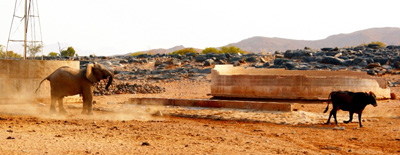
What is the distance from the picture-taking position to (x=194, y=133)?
9.91m

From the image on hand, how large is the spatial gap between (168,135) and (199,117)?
4285 mm

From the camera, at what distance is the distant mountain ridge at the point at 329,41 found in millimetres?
156975

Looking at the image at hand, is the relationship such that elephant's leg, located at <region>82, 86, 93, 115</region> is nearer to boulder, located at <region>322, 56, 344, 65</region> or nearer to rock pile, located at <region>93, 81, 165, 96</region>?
rock pile, located at <region>93, 81, 165, 96</region>

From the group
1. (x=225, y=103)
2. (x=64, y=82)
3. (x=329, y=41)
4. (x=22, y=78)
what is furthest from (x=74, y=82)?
(x=329, y=41)

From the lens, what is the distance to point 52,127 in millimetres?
10242

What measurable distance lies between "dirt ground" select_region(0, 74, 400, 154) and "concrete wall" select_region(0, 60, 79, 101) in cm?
59

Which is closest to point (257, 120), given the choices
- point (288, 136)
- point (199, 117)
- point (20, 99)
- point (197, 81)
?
point (199, 117)

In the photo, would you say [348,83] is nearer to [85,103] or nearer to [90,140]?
[85,103]

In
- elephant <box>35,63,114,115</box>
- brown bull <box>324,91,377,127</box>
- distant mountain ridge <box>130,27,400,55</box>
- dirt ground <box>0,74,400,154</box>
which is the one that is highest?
distant mountain ridge <box>130,27,400,55</box>

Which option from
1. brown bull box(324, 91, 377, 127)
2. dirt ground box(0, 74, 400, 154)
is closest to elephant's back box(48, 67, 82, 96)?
dirt ground box(0, 74, 400, 154)

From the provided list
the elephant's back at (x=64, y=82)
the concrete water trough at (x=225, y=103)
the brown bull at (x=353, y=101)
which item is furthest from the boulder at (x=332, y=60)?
the elephant's back at (x=64, y=82)

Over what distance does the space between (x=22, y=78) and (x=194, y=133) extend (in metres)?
8.48

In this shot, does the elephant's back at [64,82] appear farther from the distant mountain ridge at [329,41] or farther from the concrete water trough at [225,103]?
the distant mountain ridge at [329,41]

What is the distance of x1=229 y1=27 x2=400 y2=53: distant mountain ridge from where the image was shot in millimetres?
156975
